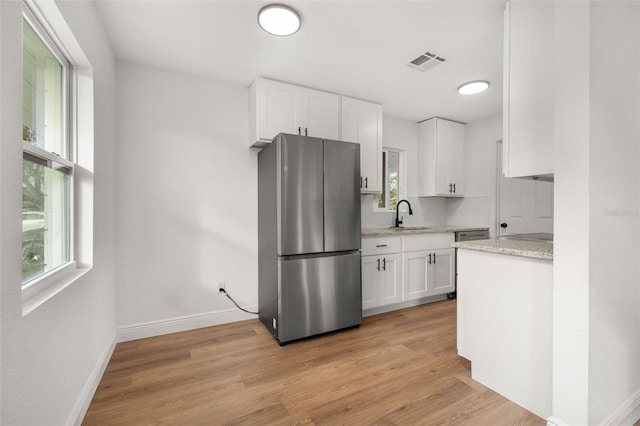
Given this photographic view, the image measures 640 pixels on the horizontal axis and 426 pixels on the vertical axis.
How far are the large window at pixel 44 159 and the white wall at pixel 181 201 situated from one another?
896mm

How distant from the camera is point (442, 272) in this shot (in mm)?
3674

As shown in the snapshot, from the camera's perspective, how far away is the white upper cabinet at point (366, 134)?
3305 millimetres

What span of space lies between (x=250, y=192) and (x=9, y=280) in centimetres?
222

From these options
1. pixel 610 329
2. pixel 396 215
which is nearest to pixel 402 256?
pixel 396 215

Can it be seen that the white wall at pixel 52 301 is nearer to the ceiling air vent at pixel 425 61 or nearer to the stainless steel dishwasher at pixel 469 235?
the ceiling air vent at pixel 425 61

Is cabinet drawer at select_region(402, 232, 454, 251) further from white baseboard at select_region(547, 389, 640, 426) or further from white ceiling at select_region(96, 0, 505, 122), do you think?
white baseboard at select_region(547, 389, 640, 426)

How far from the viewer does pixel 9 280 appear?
91cm

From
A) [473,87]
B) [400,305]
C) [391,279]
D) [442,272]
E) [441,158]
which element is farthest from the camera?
[441,158]

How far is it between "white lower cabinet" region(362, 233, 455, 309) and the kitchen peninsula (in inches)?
46.2

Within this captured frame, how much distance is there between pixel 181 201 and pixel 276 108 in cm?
131

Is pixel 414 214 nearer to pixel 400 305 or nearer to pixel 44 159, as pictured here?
pixel 400 305

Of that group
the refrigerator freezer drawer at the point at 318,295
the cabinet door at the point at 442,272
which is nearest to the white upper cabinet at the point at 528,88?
→ the refrigerator freezer drawer at the point at 318,295

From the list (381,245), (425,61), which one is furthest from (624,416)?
(425,61)

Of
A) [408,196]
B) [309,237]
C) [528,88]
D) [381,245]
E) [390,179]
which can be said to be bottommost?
[381,245]
